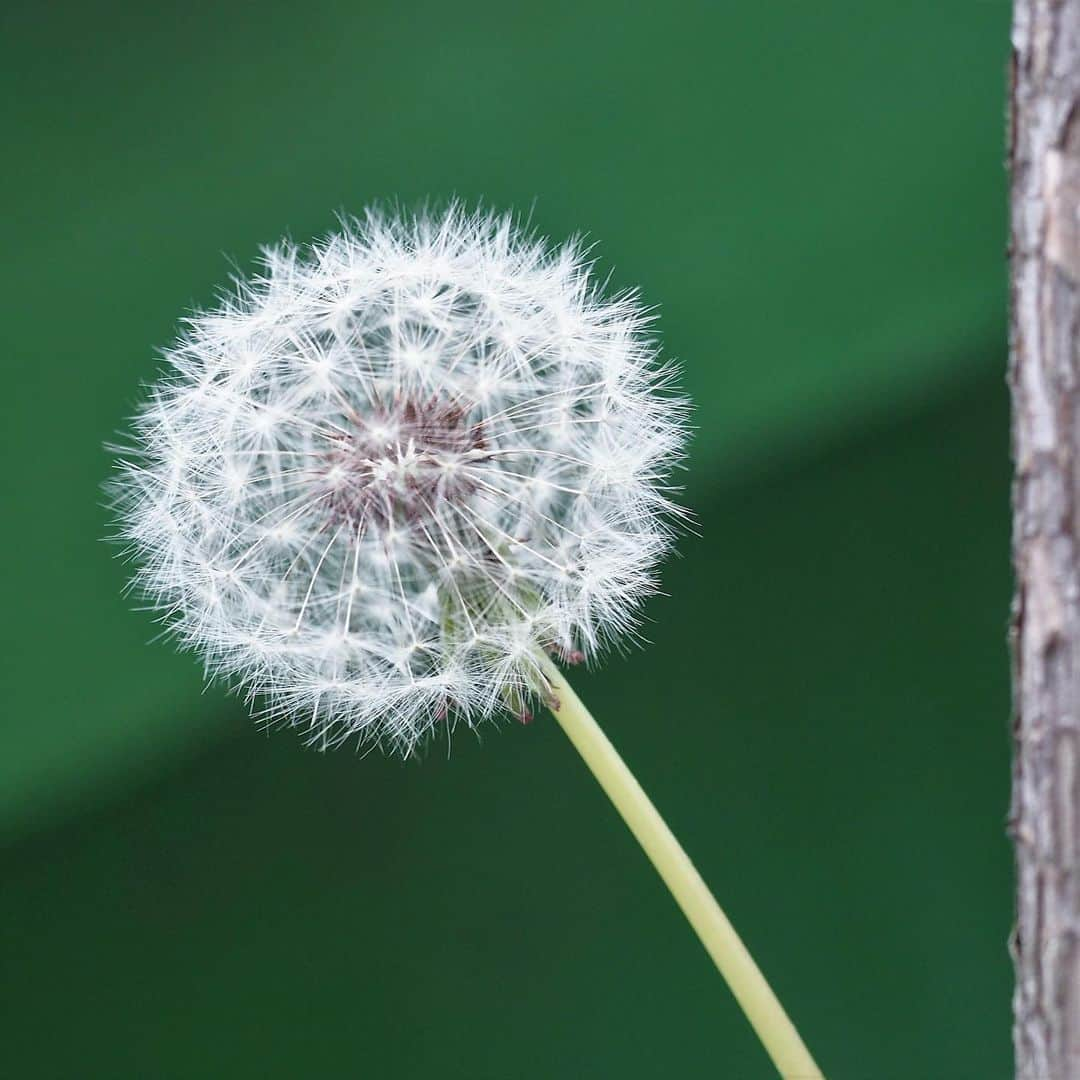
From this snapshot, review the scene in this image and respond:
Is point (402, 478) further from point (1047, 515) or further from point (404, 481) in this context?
point (1047, 515)

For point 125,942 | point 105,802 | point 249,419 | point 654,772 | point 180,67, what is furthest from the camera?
point 654,772

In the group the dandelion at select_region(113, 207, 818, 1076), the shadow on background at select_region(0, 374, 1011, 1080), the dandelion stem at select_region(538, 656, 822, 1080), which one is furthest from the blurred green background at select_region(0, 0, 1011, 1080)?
the dandelion stem at select_region(538, 656, 822, 1080)

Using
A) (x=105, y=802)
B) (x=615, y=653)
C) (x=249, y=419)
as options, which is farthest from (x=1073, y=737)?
(x=105, y=802)

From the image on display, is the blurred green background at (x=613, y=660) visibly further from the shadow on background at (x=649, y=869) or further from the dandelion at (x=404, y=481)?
the dandelion at (x=404, y=481)

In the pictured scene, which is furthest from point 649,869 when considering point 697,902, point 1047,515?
point 1047,515

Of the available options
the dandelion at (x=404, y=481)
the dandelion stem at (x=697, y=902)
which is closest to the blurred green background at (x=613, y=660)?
the dandelion at (x=404, y=481)

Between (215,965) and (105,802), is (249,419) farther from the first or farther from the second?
(215,965)

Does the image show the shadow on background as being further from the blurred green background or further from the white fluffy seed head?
the white fluffy seed head
